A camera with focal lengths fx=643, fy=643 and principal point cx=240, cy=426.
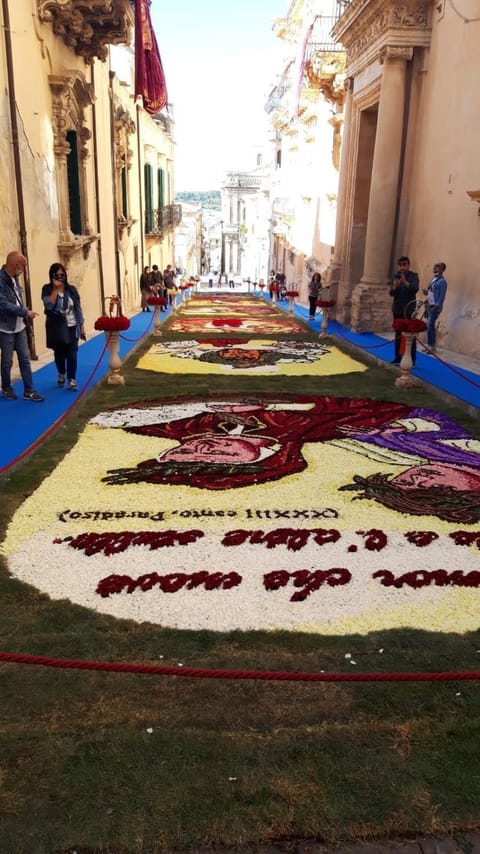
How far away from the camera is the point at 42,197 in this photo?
1130 centimetres

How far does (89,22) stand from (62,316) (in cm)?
826

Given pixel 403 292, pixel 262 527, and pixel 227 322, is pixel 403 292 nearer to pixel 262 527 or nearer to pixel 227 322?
pixel 262 527

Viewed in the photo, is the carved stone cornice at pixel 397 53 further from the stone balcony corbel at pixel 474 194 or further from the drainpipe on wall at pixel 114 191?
the drainpipe on wall at pixel 114 191

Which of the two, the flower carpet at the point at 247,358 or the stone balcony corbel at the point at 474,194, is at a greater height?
the stone balcony corbel at the point at 474,194

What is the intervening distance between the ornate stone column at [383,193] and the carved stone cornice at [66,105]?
6945mm

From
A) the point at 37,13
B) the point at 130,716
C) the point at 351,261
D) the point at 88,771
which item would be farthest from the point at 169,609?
the point at 351,261

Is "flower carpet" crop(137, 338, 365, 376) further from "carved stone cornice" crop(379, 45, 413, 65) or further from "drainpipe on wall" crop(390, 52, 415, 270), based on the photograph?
"carved stone cornice" crop(379, 45, 413, 65)

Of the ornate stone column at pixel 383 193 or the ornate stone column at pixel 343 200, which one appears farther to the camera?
the ornate stone column at pixel 343 200

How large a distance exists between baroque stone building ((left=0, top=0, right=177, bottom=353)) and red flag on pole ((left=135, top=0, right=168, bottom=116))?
32 centimetres

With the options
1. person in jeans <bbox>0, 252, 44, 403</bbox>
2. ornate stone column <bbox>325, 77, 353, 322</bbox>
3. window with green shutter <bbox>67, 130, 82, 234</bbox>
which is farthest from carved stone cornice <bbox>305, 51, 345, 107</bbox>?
person in jeans <bbox>0, 252, 44, 403</bbox>

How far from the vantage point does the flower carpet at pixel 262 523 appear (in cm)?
353

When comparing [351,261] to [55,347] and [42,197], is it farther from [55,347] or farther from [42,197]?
[55,347]

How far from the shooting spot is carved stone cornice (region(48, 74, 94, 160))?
11820mm

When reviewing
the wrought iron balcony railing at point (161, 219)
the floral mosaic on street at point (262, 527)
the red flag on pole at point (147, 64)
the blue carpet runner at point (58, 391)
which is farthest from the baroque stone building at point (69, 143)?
the floral mosaic on street at point (262, 527)
